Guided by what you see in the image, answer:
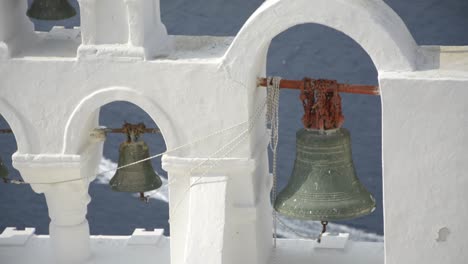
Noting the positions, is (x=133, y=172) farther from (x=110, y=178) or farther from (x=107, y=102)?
(x=110, y=178)

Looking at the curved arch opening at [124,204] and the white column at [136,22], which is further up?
the white column at [136,22]

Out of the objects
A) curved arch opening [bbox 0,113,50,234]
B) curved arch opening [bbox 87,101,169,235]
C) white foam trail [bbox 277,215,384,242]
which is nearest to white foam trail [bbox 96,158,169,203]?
curved arch opening [bbox 87,101,169,235]

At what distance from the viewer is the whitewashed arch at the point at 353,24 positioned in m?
11.1

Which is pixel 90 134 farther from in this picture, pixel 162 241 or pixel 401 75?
pixel 401 75

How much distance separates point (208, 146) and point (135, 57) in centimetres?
94

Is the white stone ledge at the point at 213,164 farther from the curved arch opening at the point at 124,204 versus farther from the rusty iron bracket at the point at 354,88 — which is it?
the curved arch opening at the point at 124,204

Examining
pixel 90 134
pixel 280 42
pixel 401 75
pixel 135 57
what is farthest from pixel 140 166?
pixel 280 42

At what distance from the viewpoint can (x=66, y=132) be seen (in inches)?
474

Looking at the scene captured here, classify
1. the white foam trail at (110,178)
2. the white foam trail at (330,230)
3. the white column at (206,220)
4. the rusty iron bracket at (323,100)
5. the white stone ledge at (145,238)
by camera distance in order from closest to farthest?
1. the rusty iron bracket at (323,100)
2. the white column at (206,220)
3. the white stone ledge at (145,238)
4. the white foam trail at (330,230)
5. the white foam trail at (110,178)

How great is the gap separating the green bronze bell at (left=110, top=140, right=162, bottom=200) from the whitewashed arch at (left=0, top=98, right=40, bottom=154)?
0.85 meters

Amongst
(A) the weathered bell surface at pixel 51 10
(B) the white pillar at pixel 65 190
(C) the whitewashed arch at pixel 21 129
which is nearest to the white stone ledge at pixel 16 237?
(B) the white pillar at pixel 65 190

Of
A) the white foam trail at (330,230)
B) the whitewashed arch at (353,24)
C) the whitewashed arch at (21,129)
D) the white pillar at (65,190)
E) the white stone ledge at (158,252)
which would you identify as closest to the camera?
the whitewashed arch at (353,24)

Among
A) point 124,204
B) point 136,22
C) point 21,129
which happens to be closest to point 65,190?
point 21,129

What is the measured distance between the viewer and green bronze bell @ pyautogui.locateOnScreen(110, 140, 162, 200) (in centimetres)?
1262
